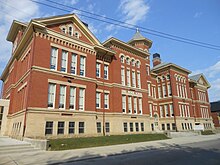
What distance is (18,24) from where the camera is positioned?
25.3 m

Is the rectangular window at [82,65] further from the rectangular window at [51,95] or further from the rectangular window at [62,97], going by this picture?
the rectangular window at [51,95]

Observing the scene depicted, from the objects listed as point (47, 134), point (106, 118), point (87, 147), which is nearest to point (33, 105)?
point (47, 134)

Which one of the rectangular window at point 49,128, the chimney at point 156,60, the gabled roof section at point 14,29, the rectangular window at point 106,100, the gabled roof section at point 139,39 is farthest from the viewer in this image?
the chimney at point 156,60

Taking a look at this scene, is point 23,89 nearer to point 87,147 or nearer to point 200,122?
point 87,147

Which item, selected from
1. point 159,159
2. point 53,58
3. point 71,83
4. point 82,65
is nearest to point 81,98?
point 71,83

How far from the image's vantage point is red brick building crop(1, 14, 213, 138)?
18688 mm

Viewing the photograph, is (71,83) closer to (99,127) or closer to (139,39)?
(99,127)

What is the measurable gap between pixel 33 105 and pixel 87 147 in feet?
23.8

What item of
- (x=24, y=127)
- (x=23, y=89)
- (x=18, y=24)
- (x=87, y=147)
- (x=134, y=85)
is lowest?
(x=87, y=147)

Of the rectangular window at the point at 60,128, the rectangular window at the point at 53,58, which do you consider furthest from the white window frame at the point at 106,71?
the rectangular window at the point at 60,128

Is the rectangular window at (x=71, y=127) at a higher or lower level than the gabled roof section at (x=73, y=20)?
lower

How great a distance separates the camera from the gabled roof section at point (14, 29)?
24934 mm

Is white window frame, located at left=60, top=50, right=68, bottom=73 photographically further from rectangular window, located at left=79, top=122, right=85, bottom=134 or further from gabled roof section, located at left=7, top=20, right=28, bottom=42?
gabled roof section, located at left=7, top=20, right=28, bottom=42

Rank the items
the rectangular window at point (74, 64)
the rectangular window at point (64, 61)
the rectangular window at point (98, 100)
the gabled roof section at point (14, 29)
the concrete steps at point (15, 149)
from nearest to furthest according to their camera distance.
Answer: the concrete steps at point (15, 149)
the rectangular window at point (64, 61)
the rectangular window at point (74, 64)
the gabled roof section at point (14, 29)
the rectangular window at point (98, 100)
